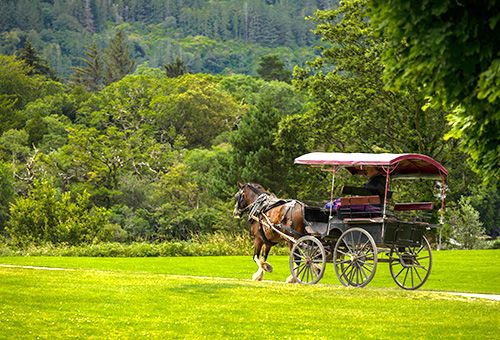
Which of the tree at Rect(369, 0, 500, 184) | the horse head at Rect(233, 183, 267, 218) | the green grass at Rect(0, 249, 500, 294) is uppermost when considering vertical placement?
the tree at Rect(369, 0, 500, 184)

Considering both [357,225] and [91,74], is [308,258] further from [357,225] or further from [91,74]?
[91,74]

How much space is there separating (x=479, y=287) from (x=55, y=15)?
173 m

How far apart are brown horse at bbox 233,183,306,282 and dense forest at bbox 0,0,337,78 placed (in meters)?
135

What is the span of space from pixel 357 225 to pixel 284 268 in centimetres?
744

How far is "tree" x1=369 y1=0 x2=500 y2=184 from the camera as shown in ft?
25.4

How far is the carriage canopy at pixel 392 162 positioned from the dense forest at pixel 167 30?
137 m

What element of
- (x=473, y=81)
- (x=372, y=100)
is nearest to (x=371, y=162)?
(x=473, y=81)

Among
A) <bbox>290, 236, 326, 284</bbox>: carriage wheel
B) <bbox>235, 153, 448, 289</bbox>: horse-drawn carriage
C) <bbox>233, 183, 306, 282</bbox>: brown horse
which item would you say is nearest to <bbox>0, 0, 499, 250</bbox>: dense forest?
<bbox>235, 153, 448, 289</bbox>: horse-drawn carriage

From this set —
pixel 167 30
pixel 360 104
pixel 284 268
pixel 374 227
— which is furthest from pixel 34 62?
pixel 374 227

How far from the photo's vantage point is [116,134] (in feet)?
215

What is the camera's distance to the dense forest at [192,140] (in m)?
34.0

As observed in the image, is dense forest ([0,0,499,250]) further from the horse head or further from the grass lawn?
the horse head

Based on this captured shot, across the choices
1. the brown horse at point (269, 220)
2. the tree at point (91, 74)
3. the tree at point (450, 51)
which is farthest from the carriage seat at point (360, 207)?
the tree at point (91, 74)

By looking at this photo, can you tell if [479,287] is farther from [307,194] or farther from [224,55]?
[224,55]
